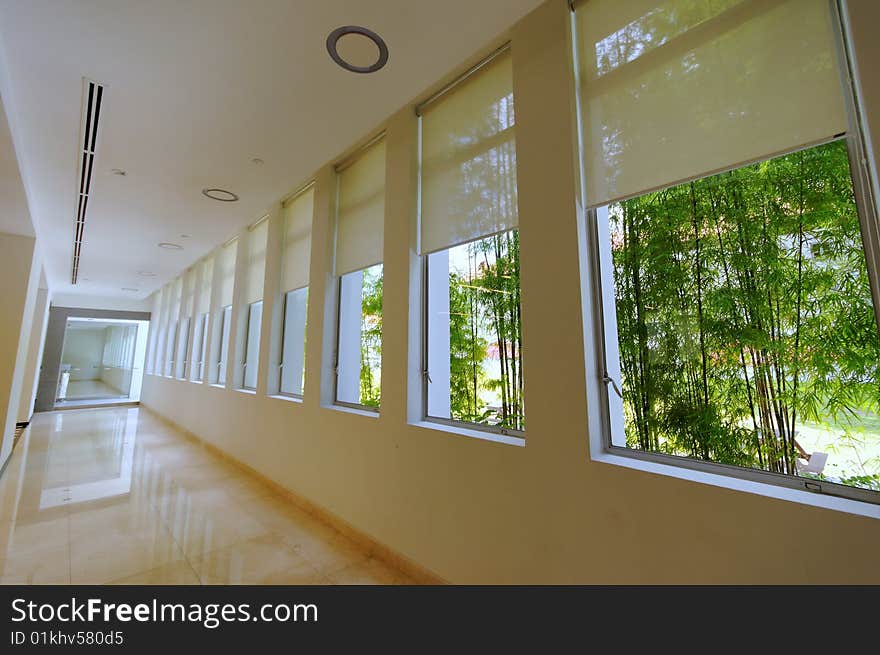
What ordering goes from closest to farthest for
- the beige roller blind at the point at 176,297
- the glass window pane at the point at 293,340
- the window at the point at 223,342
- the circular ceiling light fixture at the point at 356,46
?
the circular ceiling light fixture at the point at 356,46, the glass window pane at the point at 293,340, the window at the point at 223,342, the beige roller blind at the point at 176,297

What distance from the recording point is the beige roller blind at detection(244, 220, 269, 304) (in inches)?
207

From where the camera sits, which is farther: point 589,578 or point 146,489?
point 146,489

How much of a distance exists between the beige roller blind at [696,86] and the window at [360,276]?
1.90m

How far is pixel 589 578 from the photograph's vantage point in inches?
68.7

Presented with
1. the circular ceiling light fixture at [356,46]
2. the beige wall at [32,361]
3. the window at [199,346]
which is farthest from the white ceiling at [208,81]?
the beige wall at [32,361]

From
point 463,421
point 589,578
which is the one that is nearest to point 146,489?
point 463,421

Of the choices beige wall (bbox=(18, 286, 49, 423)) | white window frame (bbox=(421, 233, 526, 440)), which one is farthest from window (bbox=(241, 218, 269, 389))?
beige wall (bbox=(18, 286, 49, 423))

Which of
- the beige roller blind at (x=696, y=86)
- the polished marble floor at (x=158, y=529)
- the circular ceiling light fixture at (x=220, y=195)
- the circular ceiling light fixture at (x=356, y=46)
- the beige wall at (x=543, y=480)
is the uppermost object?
the circular ceiling light fixture at (x=220, y=195)

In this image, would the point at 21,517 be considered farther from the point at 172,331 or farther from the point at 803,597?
the point at 172,331

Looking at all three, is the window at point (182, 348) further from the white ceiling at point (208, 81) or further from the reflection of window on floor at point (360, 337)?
the reflection of window on floor at point (360, 337)

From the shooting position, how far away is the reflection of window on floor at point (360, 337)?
341cm

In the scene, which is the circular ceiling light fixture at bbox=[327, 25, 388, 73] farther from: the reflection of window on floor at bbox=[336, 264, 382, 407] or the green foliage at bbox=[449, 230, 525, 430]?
the reflection of window on floor at bbox=[336, 264, 382, 407]

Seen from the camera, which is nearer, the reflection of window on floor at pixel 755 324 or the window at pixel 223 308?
the reflection of window on floor at pixel 755 324

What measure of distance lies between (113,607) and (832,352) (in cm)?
359
